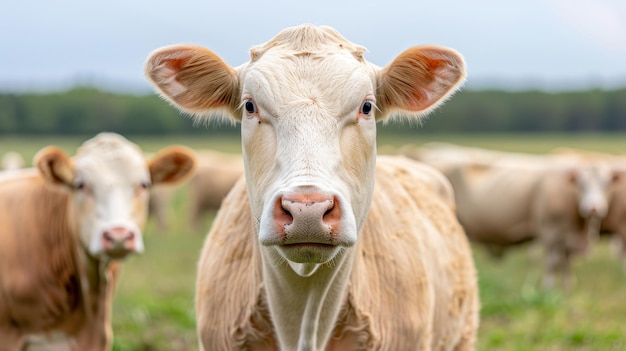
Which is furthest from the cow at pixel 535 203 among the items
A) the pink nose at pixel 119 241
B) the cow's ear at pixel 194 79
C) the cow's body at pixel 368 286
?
the cow's ear at pixel 194 79

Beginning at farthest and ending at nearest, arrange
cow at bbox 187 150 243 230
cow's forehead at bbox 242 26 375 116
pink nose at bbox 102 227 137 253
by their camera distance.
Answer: cow at bbox 187 150 243 230
pink nose at bbox 102 227 137 253
cow's forehead at bbox 242 26 375 116

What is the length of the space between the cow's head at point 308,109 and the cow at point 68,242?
216 cm

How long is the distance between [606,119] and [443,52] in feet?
192

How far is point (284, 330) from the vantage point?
10.7 ft

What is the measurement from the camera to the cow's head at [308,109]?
2.68 metres

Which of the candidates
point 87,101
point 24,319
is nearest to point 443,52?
point 24,319

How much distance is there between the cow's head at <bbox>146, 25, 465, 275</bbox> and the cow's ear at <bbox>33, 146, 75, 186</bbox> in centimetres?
241

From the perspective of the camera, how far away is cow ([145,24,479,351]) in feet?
9.09

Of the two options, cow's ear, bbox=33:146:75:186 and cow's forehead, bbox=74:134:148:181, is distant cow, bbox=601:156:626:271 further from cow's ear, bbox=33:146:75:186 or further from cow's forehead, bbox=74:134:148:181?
cow's ear, bbox=33:146:75:186

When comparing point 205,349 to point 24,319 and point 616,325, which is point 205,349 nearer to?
point 24,319

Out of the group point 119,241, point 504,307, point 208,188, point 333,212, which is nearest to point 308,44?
point 333,212

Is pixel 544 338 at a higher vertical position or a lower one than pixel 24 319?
lower

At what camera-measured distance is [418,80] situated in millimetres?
3406

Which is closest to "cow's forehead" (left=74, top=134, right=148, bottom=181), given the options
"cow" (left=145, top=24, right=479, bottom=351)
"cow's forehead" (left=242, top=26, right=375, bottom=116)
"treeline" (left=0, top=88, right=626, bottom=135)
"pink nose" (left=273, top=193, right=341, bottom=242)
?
"cow" (left=145, top=24, right=479, bottom=351)
